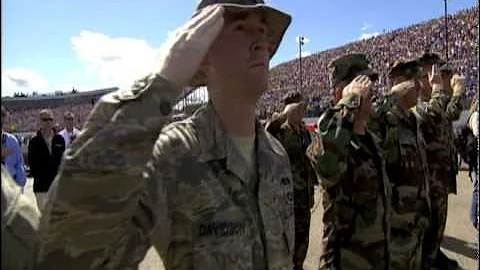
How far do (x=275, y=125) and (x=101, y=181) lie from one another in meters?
4.66

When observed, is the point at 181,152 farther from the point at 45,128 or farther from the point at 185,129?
the point at 45,128

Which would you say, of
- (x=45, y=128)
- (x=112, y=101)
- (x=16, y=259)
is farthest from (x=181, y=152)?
(x=45, y=128)

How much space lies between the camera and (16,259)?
0.82 meters

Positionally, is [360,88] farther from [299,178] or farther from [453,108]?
[453,108]

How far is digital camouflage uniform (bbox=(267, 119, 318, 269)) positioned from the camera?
5.03 metres

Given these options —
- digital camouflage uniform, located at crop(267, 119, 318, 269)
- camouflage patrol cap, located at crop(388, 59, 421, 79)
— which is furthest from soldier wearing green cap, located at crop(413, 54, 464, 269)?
digital camouflage uniform, located at crop(267, 119, 318, 269)

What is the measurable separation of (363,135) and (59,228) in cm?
241

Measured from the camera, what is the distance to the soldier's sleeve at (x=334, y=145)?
278 cm

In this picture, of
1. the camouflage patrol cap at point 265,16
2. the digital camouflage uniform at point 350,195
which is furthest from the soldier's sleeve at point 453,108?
the camouflage patrol cap at point 265,16

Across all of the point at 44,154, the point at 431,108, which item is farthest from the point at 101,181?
the point at 44,154

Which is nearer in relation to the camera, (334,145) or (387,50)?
(334,145)

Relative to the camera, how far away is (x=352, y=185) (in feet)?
9.80

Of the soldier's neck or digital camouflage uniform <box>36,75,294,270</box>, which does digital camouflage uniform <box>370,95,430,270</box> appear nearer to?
digital camouflage uniform <box>36,75,294,270</box>

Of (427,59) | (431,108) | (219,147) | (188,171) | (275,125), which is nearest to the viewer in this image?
(188,171)
